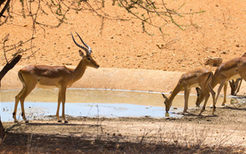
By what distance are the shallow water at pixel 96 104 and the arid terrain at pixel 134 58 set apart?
36.2 inches

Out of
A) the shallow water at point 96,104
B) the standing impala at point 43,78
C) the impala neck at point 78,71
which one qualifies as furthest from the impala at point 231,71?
the standing impala at point 43,78

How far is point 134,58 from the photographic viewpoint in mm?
24234

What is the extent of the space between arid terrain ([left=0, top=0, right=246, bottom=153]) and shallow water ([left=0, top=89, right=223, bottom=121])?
0.92 meters

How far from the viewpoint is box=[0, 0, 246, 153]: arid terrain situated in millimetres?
7289

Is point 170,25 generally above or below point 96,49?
above

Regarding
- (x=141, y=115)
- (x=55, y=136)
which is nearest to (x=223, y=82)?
(x=141, y=115)

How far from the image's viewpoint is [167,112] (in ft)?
41.6

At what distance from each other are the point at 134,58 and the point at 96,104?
425 inches

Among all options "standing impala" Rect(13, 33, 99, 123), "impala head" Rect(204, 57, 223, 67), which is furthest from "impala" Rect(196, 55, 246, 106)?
"impala head" Rect(204, 57, 223, 67)

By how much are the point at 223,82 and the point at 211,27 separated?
682 inches

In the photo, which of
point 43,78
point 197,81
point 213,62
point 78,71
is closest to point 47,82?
point 43,78

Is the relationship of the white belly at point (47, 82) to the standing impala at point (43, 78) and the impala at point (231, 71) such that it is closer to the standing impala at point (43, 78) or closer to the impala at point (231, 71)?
the standing impala at point (43, 78)

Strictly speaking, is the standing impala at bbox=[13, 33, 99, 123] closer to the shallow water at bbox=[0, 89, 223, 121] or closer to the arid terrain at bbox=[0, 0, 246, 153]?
the arid terrain at bbox=[0, 0, 246, 153]

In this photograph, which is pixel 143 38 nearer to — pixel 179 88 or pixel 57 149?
pixel 179 88
